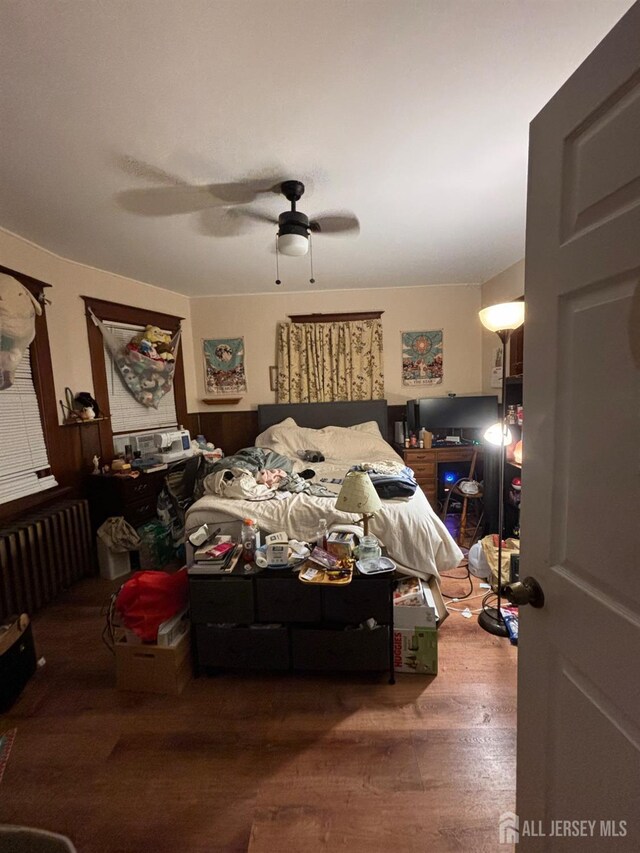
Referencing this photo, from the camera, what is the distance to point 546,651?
2.61ft

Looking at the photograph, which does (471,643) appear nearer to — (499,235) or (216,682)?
(216,682)

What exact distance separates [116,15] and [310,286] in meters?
2.92

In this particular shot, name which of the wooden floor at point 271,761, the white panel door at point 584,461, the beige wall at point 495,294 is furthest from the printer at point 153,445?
the beige wall at point 495,294

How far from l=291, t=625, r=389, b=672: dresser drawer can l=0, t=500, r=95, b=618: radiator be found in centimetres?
182

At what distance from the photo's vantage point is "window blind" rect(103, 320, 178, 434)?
3.33 m

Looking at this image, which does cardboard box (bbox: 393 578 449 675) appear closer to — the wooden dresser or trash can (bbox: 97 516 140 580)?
the wooden dresser

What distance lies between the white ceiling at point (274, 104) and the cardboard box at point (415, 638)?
2263mm

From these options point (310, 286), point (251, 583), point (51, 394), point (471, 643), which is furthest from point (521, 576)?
point (310, 286)

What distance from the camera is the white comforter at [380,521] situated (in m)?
2.07

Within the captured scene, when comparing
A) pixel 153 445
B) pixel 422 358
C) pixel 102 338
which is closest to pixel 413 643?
pixel 153 445

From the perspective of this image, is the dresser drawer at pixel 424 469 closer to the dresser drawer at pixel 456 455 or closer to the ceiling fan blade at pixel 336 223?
the dresser drawer at pixel 456 455

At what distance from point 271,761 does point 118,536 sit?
6.62 feet

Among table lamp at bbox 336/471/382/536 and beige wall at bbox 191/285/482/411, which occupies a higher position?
beige wall at bbox 191/285/482/411

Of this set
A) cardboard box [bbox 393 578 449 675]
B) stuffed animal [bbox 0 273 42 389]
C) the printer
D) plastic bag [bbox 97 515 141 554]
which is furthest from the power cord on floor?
stuffed animal [bbox 0 273 42 389]
